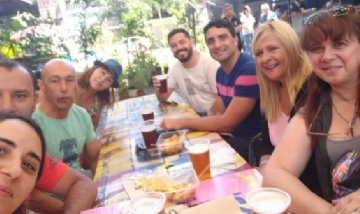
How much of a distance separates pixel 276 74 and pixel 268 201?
46.6 inches

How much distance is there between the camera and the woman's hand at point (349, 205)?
115cm

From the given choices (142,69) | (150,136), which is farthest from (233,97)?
(142,69)

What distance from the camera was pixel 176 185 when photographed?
1.34m

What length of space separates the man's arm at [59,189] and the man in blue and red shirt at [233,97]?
0.76 metres

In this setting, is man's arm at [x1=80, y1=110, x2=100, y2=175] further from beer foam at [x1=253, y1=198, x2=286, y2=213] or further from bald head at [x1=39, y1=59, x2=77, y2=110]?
beer foam at [x1=253, y1=198, x2=286, y2=213]

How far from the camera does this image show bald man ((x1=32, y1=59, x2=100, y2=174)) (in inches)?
87.0

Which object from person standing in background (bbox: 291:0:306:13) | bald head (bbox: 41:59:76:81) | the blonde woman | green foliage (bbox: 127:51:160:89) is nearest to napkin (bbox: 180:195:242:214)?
the blonde woman

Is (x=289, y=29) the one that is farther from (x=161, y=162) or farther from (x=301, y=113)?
(x=161, y=162)

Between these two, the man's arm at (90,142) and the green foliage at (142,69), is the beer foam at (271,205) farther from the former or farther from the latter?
the green foliage at (142,69)

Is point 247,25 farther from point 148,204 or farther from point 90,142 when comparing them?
point 148,204

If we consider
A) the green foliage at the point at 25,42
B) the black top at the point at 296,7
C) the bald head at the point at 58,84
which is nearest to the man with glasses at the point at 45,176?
the bald head at the point at 58,84

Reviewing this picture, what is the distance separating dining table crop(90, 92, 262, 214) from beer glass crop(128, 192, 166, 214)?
0.22m

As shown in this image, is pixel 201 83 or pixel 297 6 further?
pixel 297 6

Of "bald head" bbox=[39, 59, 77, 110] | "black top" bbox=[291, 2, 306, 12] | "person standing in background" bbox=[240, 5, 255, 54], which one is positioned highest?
"black top" bbox=[291, 2, 306, 12]
